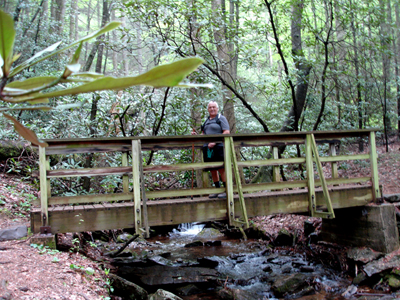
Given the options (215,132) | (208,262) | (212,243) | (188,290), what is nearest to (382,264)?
(208,262)

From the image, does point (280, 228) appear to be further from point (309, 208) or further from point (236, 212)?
point (236, 212)

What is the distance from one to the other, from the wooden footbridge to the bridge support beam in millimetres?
386

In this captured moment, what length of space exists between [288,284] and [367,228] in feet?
7.34

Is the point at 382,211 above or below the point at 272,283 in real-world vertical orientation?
above

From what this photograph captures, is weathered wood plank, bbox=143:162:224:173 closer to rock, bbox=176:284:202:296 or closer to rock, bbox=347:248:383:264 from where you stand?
rock, bbox=176:284:202:296

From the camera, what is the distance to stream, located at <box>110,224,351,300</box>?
18.9ft

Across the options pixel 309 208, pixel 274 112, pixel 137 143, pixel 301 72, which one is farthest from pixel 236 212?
pixel 274 112

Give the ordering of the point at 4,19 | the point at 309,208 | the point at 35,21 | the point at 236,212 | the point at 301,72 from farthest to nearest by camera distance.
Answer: the point at 35,21 < the point at 301,72 < the point at 309,208 < the point at 236,212 < the point at 4,19

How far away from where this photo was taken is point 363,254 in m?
6.41

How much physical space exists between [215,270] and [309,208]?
2.32 meters

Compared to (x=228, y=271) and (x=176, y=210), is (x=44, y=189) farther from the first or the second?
(x=228, y=271)

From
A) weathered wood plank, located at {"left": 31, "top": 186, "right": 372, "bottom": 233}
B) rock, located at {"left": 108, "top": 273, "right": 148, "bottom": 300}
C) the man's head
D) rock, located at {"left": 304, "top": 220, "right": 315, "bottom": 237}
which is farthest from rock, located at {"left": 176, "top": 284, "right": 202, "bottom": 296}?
rock, located at {"left": 304, "top": 220, "right": 315, "bottom": 237}

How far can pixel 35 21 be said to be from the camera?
13133mm

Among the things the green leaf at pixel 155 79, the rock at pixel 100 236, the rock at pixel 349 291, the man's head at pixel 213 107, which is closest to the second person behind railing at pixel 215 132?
the man's head at pixel 213 107
